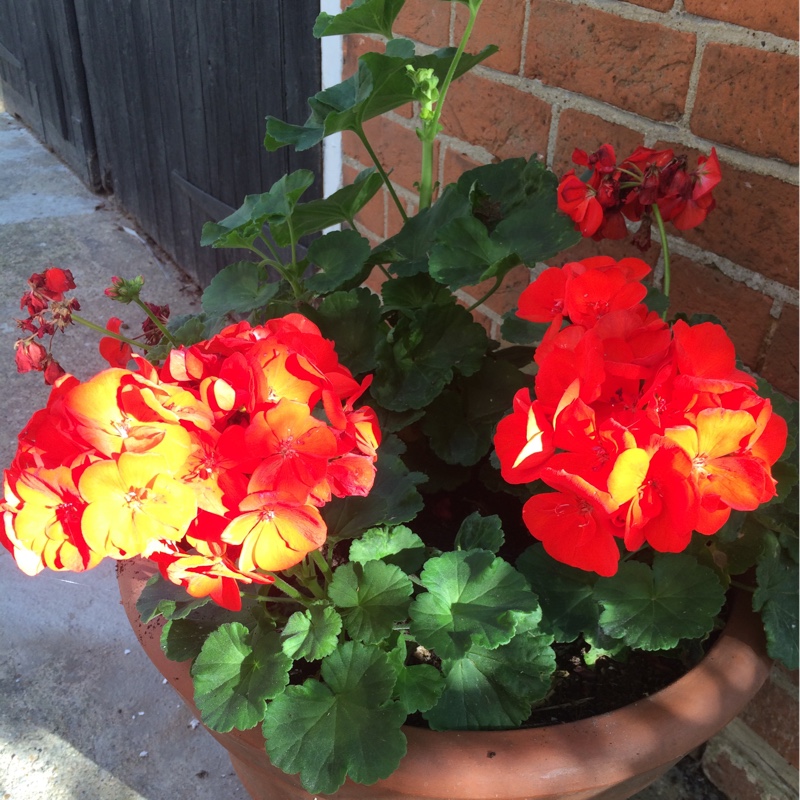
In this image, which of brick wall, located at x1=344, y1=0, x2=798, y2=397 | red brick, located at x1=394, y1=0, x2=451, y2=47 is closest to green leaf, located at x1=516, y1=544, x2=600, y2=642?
brick wall, located at x1=344, y1=0, x2=798, y2=397

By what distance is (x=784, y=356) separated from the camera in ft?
2.88

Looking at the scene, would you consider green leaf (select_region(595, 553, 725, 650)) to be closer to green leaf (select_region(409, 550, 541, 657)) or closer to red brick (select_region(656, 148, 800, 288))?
green leaf (select_region(409, 550, 541, 657))

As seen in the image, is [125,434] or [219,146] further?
[219,146]

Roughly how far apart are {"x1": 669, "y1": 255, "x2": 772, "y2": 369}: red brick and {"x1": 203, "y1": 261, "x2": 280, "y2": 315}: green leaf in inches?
19.7

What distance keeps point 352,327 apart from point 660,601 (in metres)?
0.48

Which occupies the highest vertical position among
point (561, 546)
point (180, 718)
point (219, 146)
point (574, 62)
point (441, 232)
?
point (574, 62)

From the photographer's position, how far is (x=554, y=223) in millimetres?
879

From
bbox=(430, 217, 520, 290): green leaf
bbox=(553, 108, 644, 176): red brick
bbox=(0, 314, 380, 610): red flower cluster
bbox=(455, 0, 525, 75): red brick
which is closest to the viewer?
bbox=(0, 314, 380, 610): red flower cluster

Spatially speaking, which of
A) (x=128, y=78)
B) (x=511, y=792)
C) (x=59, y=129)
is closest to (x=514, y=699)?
(x=511, y=792)

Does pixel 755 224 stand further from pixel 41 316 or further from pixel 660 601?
pixel 41 316

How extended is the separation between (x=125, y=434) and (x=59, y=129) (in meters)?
3.71

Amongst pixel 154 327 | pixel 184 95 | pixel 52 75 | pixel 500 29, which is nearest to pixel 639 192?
pixel 500 29

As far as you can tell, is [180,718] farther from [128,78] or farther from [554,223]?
[128,78]

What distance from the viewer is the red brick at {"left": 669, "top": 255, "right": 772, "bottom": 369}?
89 cm
